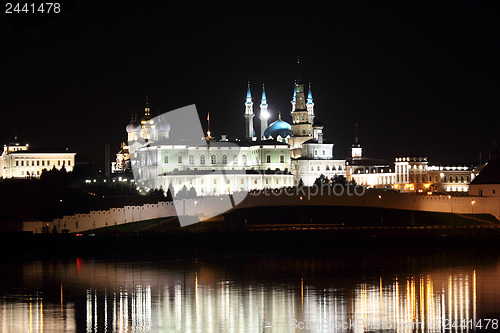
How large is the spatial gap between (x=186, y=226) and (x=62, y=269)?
17.5 metres

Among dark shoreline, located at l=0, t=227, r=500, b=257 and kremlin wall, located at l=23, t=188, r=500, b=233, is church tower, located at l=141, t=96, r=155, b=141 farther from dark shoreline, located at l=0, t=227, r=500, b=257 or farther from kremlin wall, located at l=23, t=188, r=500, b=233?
dark shoreline, located at l=0, t=227, r=500, b=257

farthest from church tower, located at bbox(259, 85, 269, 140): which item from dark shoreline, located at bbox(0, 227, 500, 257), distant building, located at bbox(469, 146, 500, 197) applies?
dark shoreline, located at bbox(0, 227, 500, 257)

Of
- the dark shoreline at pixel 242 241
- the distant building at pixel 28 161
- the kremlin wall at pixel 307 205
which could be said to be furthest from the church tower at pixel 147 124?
the dark shoreline at pixel 242 241

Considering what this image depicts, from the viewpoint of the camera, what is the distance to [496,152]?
6372 centimetres

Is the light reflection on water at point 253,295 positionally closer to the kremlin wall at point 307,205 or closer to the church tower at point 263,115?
the kremlin wall at point 307,205

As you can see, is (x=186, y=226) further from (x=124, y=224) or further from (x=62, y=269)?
(x=62, y=269)

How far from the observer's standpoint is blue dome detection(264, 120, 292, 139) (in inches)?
3408

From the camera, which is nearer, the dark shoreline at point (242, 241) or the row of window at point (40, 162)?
the dark shoreline at point (242, 241)

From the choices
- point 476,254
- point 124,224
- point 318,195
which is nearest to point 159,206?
point 124,224

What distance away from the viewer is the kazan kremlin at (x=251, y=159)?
75.6 m

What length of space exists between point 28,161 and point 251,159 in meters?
23.3

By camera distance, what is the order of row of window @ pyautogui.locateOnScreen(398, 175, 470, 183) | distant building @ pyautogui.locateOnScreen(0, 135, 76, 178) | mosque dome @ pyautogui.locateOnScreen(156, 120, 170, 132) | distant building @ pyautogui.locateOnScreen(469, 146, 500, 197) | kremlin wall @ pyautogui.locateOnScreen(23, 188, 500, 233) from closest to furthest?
1. kremlin wall @ pyautogui.locateOnScreen(23, 188, 500, 233)
2. distant building @ pyautogui.locateOnScreen(469, 146, 500, 197)
3. mosque dome @ pyautogui.locateOnScreen(156, 120, 170, 132)
4. distant building @ pyautogui.locateOnScreen(0, 135, 76, 178)
5. row of window @ pyautogui.locateOnScreen(398, 175, 470, 183)

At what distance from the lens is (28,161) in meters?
92.2

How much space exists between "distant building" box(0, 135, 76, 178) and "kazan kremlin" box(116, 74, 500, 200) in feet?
19.2
